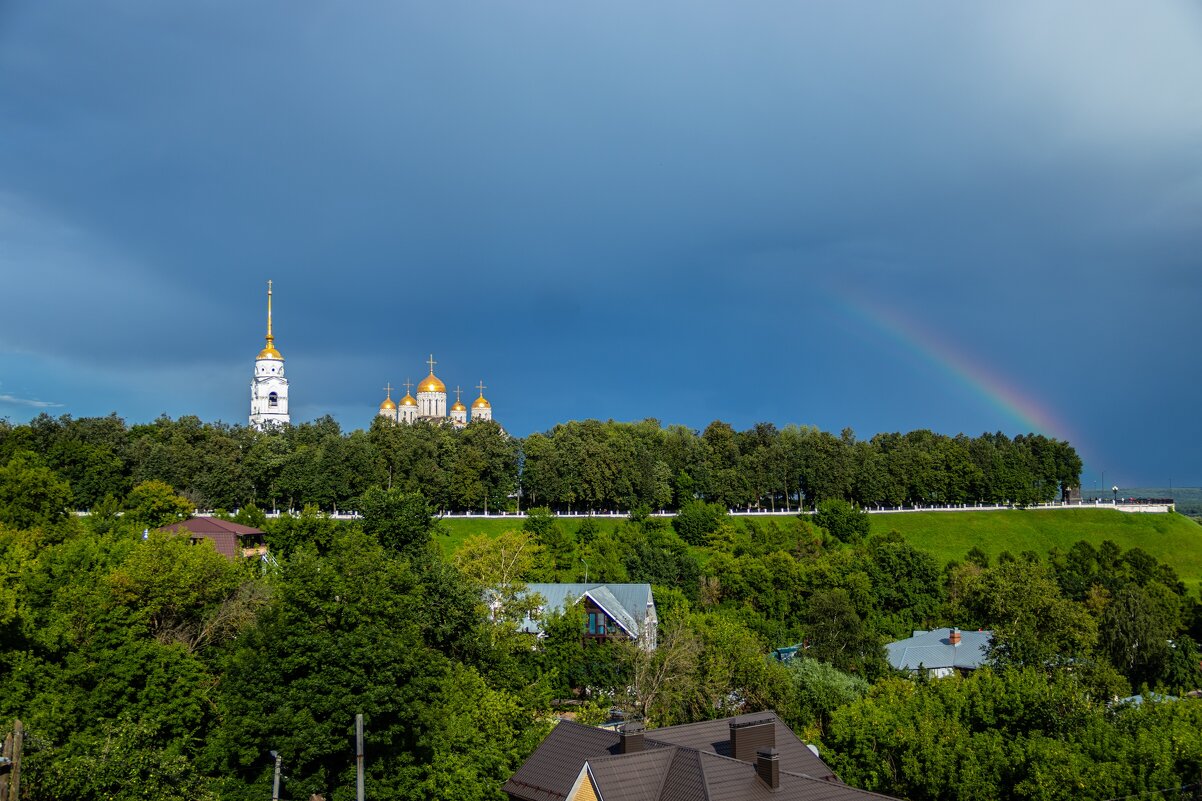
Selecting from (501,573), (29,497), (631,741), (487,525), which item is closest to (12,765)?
(631,741)

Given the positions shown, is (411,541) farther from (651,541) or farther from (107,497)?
(107,497)

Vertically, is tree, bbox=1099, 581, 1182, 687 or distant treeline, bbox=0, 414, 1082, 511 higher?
distant treeline, bbox=0, 414, 1082, 511

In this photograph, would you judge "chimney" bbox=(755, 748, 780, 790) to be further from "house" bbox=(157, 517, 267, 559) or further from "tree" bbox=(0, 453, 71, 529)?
"tree" bbox=(0, 453, 71, 529)

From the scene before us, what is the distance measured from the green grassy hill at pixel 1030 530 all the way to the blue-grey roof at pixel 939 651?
110 ft

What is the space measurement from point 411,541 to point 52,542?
2376cm

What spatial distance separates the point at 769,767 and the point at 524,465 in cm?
8538

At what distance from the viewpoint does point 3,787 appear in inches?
810

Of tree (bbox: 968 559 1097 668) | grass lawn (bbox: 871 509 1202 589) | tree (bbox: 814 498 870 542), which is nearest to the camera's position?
tree (bbox: 968 559 1097 668)

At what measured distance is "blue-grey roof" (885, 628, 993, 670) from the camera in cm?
5728

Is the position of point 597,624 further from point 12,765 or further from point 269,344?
point 269,344

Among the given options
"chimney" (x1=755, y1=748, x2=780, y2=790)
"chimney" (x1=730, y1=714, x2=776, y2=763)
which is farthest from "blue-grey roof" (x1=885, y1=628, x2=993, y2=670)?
"chimney" (x1=755, y1=748, x2=780, y2=790)

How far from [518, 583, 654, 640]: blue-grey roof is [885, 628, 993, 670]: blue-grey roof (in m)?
16.2

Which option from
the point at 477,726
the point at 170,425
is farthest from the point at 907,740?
the point at 170,425

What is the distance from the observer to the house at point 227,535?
220 feet
